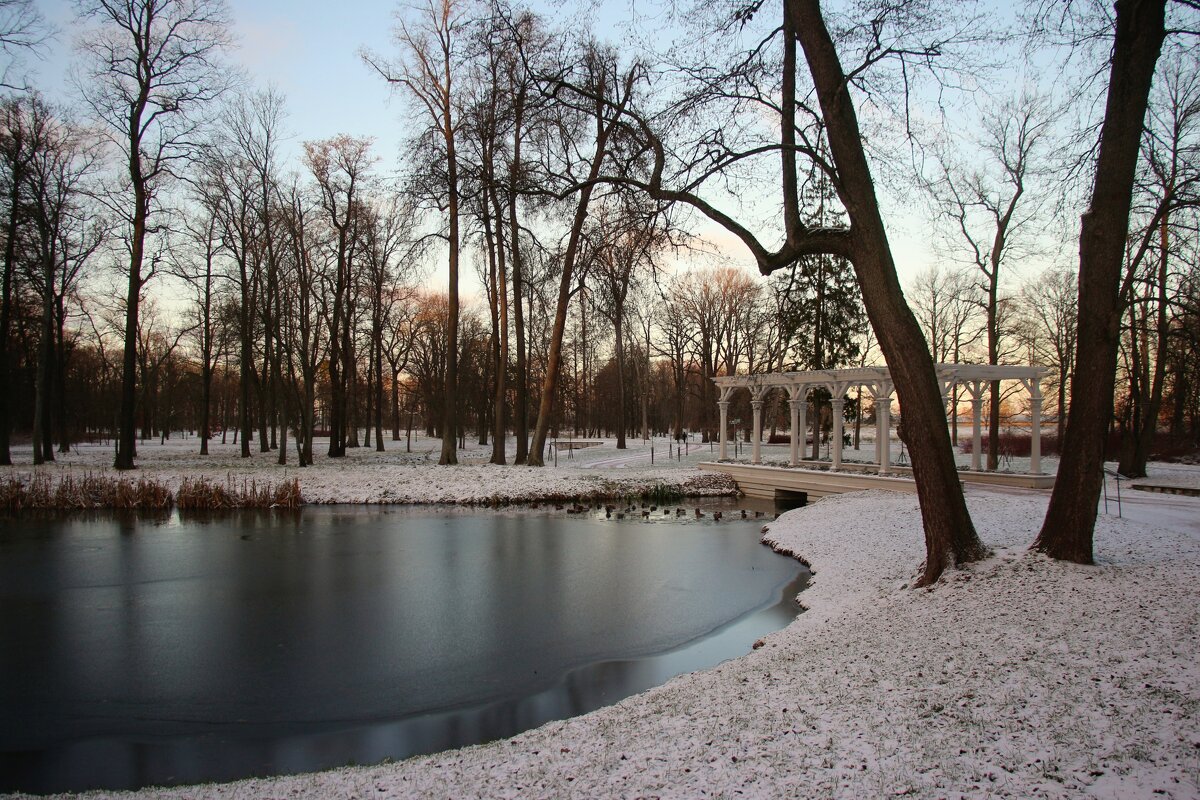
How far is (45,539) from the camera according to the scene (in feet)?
40.5

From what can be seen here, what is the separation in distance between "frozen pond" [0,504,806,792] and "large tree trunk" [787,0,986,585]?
2290 millimetres

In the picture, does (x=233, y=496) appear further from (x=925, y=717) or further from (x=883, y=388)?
(x=925, y=717)

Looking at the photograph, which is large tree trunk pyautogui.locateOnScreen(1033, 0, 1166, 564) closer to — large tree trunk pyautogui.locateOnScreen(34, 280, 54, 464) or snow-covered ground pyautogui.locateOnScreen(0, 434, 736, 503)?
snow-covered ground pyautogui.locateOnScreen(0, 434, 736, 503)

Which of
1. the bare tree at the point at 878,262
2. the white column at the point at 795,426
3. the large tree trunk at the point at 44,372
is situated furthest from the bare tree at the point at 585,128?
the large tree trunk at the point at 44,372

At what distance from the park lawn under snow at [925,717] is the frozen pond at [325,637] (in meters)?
1.00

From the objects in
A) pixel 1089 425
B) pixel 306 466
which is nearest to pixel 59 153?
pixel 306 466

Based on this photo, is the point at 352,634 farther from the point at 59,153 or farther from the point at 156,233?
the point at 59,153

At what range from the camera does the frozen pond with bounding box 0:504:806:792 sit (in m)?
4.74

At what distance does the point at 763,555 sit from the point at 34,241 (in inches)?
997

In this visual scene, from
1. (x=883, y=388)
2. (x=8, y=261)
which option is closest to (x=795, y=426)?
(x=883, y=388)

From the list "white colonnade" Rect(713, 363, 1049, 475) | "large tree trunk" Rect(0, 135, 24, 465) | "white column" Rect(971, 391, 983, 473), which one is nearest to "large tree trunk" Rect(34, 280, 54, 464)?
"large tree trunk" Rect(0, 135, 24, 465)

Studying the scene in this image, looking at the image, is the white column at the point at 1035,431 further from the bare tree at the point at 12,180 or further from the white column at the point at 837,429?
the bare tree at the point at 12,180

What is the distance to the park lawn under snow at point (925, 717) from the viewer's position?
3.16m

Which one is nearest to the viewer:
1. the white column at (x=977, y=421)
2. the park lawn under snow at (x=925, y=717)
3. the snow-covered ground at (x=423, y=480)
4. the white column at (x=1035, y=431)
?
the park lawn under snow at (x=925, y=717)
